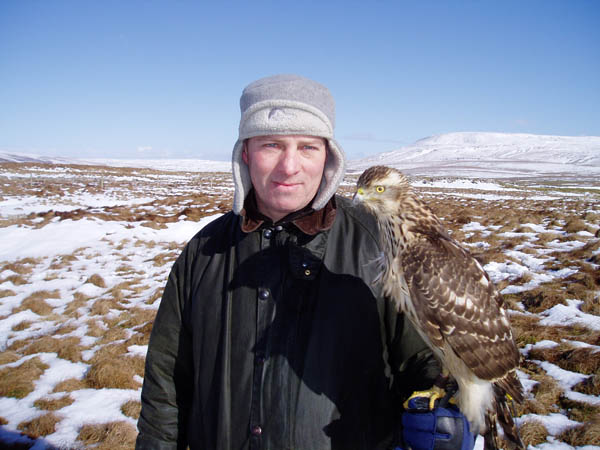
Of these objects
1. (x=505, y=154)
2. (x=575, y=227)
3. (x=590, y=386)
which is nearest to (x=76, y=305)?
(x=590, y=386)

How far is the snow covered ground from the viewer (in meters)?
3.58

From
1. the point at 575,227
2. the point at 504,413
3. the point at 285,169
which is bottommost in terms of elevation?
the point at 504,413

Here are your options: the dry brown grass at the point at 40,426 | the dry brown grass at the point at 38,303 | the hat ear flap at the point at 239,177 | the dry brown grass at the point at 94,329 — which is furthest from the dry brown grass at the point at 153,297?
the hat ear flap at the point at 239,177

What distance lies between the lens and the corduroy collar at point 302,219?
5.83 ft

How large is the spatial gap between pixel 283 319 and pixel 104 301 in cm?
587

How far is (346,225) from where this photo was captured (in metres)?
1.97

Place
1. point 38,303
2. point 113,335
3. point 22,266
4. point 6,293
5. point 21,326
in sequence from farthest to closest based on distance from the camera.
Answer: point 22,266
point 6,293
point 38,303
point 21,326
point 113,335

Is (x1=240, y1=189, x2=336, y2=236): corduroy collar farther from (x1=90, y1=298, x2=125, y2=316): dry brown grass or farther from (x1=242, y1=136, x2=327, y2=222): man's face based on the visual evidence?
(x1=90, y1=298, x2=125, y2=316): dry brown grass

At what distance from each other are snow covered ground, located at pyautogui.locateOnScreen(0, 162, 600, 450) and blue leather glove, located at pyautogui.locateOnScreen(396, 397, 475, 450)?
4.99ft

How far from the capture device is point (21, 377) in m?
4.09

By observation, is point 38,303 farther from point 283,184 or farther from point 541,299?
point 541,299

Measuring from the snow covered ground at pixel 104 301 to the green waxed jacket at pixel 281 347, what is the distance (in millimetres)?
2112

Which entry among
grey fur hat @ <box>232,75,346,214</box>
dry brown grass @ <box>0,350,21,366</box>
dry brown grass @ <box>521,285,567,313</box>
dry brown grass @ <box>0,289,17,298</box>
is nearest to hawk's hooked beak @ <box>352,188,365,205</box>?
grey fur hat @ <box>232,75,346,214</box>

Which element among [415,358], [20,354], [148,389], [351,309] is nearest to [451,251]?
[415,358]
